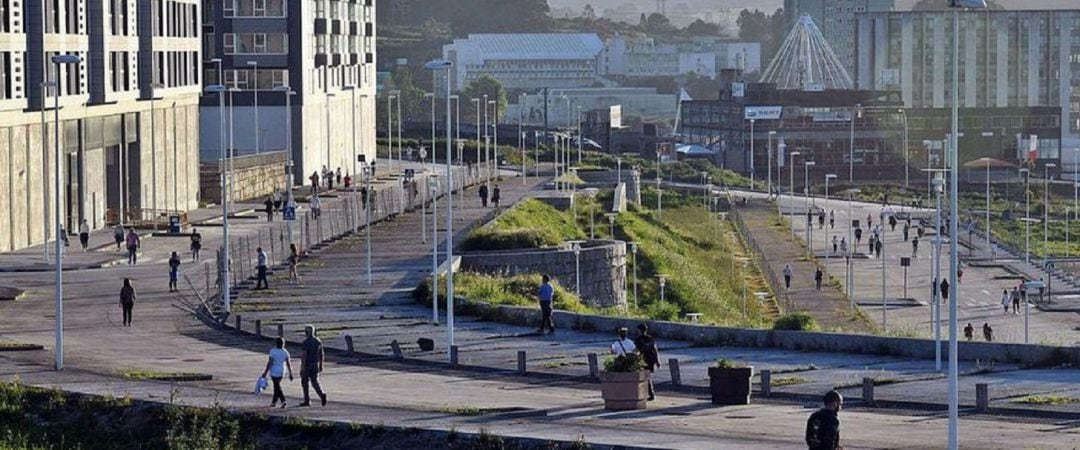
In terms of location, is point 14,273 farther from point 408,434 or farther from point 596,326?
point 408,434

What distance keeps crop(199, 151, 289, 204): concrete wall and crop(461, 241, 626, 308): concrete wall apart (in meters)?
29.0

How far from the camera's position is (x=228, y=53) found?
4732 inches

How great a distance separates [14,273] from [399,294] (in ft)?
42.9

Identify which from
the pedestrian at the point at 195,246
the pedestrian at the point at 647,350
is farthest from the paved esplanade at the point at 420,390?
the pedestrian at the point at 195,246

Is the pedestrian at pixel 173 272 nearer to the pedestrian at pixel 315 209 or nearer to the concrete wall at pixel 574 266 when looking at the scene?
the concrete wall at pixel 574 266

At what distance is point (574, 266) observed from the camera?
74.1 meters

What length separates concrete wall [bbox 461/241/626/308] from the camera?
71438 mm

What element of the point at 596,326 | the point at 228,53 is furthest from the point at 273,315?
the point at 228,53

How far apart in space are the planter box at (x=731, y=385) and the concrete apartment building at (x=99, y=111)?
32.3 meters

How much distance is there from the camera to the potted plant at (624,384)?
3953 centimetres

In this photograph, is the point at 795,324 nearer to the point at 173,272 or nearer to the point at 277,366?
the point at 277,366

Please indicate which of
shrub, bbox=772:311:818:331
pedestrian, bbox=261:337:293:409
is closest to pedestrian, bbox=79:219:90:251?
shrub, bbox=772:311:818:331

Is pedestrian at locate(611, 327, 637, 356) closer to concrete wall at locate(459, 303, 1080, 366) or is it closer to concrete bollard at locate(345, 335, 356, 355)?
concrete wall at locate(459, 303, 1080, 366)

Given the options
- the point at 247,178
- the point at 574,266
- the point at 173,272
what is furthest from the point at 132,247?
the point at 247,178
